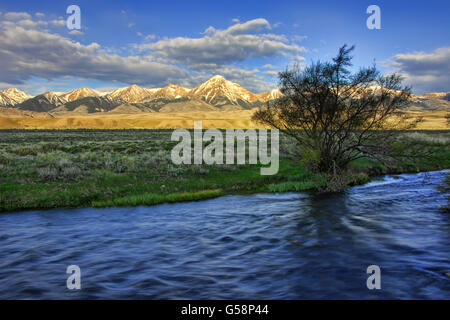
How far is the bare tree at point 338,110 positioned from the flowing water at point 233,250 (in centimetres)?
567

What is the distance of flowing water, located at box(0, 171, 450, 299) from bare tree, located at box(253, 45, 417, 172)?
5.67 m

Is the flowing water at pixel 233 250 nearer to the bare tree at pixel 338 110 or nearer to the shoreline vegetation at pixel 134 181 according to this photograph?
A: the shoreline vegetation at pixel 134 181

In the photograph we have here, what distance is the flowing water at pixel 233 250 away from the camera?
8.14m

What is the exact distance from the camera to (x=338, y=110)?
2098cm

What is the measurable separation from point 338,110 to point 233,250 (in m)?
13.7

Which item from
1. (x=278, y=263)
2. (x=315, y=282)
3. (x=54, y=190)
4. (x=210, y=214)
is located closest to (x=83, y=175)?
(x=54, y=190)

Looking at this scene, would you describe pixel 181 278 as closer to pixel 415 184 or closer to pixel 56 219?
pixel 56 219

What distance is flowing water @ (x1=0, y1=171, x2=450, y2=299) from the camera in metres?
8.14

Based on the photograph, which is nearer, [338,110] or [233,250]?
[233,250]

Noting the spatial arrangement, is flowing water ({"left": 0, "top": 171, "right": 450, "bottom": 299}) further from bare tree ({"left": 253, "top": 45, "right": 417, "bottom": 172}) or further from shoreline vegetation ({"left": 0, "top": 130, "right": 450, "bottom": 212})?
bare tree ({"left": 253, "top": 45, "right": 417, "bottom": 172})

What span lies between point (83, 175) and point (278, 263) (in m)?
15.4

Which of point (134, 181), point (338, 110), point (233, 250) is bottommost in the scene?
point (233, 250)

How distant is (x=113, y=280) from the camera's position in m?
8.73

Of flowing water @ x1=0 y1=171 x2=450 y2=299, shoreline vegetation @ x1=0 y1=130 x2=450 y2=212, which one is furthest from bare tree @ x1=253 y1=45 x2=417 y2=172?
flowing water @ x1=0 y1=171 x2=450 y2=299
